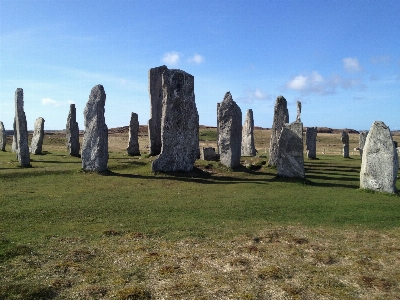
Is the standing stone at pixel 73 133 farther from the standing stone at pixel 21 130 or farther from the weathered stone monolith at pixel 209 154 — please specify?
the weathered stone monolith at pixel 209 154

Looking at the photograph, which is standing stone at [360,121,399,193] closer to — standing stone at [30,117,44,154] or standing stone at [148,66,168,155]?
standing stone at [148,66,168,155]

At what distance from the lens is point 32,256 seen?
9.09 m

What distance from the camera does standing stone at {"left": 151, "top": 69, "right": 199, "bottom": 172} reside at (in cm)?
2164

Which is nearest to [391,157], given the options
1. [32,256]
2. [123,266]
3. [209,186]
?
[209,186]

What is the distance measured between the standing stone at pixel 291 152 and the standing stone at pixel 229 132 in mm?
3509

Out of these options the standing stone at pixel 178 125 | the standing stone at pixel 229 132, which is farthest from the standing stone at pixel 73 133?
the standing stone at pixel 229 132

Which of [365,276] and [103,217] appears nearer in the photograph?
[365,276]

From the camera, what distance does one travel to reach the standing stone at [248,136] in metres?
34.4

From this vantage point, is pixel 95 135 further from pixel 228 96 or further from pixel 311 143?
pixel 311 143

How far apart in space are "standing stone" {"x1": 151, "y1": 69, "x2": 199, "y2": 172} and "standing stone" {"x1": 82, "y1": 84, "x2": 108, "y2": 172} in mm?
2963

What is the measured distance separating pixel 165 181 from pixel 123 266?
36.8 ft

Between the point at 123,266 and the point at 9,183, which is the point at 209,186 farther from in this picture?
the point at 123,266

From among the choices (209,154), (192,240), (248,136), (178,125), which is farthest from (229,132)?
(192,240)

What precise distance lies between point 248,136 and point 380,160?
18028mm
